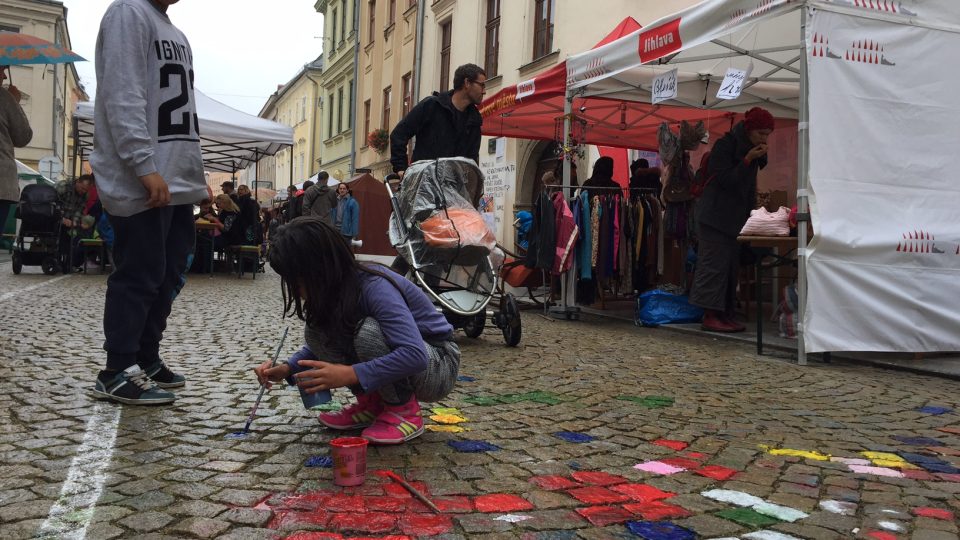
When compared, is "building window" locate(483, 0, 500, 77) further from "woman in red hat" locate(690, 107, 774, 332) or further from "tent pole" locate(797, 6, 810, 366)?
"tent pole" locate(797, 6, 810, 366)

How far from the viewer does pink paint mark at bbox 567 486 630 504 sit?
2410mm

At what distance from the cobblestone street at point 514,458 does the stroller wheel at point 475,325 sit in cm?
98

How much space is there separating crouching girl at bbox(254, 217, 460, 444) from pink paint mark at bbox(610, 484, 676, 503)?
0.78m

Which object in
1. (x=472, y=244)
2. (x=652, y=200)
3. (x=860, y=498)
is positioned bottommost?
(x=860, y=498)

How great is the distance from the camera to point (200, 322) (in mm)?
6676

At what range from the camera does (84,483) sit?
236 centimetres

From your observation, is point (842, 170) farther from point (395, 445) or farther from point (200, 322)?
point (200, 322)

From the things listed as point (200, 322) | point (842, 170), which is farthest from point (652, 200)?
point (200, 322)

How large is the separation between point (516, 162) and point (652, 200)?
8.16 metres

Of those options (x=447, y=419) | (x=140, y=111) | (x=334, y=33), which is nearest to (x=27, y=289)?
(x=140, y=111)

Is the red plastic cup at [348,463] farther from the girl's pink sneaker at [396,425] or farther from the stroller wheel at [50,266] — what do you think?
the stroller wheel at [50,266]

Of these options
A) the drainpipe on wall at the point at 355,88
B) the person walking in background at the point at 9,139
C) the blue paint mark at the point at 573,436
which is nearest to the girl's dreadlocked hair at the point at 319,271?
the blue paint mark at the point at 573,436

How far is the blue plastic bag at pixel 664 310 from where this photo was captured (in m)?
7.89

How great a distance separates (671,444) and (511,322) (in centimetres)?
280
